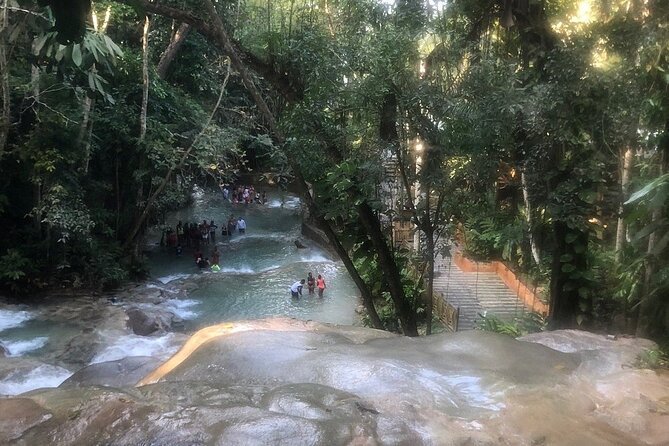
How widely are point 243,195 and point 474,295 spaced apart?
54.4ft

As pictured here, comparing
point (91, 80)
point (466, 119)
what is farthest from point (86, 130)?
point (466, 119)

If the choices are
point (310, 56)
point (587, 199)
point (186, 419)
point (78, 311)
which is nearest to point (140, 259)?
point (78, 311)

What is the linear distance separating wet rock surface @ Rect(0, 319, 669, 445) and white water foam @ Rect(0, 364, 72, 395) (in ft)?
12.0

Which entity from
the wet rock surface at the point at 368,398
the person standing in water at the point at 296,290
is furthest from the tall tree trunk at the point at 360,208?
the person standing in water at the point at 296,290

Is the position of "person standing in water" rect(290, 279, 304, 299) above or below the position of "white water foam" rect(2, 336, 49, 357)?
above

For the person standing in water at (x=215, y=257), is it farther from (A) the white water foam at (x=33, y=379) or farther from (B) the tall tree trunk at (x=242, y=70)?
(B) the tall tree trunk at (x=242, y=70)

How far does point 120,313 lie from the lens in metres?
13.2

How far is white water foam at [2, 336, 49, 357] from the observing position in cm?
1089

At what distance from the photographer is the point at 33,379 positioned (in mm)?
8125

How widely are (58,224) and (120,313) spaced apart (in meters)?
2.59

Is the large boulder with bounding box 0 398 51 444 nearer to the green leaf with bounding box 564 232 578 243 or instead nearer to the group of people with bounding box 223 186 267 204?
the green leaf with bounding box 564 232 578 243

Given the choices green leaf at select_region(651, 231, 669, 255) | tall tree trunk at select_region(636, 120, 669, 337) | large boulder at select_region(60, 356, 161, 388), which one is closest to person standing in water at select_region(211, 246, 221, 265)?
large boulder at select_region(60, 356, 161, 388)

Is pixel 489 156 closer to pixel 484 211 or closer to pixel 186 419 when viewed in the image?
pixel 484 211

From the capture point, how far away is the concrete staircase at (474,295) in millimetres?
13688
